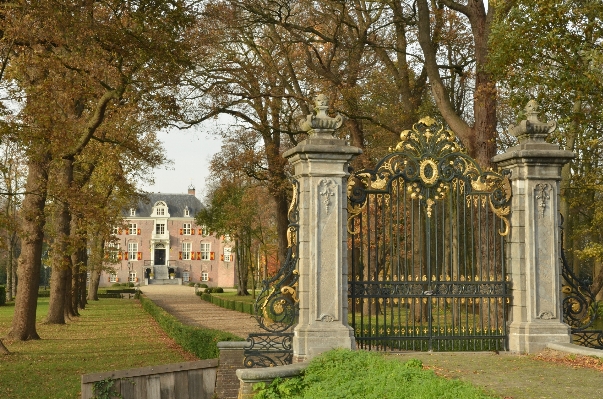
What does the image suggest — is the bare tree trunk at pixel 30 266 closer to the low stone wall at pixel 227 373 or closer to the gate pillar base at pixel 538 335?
the low stone wall at pixel 227 373

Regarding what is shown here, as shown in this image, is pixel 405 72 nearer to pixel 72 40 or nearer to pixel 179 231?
pixel 72 40

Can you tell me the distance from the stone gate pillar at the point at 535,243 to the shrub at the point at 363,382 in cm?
246

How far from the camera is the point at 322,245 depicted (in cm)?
929

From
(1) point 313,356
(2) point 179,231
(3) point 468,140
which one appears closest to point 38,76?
(3) point 468,140

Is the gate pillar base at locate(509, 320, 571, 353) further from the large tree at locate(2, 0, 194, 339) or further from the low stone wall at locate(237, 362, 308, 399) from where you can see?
the large tree at locate(2, 0, 194, 339)

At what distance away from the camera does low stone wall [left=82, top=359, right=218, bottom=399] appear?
32.3 ft

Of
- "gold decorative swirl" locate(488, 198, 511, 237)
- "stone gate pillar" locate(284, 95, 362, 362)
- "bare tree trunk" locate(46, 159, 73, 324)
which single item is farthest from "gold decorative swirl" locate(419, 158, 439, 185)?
"bare tree trunk" locate(46, 159, 73, 324)

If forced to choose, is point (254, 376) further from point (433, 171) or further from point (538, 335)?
point (538, 335)

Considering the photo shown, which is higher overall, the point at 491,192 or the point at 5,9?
the point at 5,9

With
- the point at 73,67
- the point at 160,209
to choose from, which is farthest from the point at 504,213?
the point at 160,209

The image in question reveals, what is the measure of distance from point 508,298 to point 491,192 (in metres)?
1.51

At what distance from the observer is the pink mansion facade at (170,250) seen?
86188 mm

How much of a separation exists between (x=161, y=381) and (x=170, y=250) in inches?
3110

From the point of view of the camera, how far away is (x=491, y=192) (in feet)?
33.8
